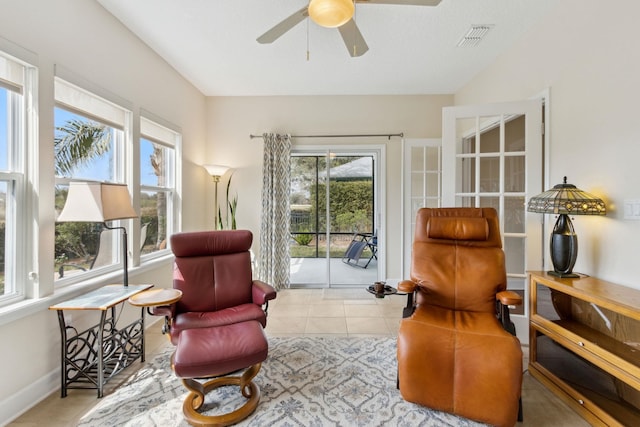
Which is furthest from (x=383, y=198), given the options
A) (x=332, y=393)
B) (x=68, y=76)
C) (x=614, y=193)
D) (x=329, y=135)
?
(x=68, y=76)

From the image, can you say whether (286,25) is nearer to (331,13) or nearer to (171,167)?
(331,13)

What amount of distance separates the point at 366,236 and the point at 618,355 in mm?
3939

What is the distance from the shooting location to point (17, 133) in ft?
5.64

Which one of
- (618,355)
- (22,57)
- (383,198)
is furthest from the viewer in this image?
(383,198)

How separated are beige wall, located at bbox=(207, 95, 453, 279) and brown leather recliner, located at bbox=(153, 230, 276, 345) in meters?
1.81

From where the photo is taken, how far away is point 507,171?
2457 millimetres

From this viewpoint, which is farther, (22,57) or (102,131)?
(102,131)

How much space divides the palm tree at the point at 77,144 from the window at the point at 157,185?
52 centimetres

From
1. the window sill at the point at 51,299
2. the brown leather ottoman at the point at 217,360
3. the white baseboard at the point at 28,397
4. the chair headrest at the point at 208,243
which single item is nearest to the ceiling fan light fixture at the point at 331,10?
the chair headrest at the point at 208,243

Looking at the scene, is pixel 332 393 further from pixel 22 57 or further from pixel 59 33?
pixel 59 33

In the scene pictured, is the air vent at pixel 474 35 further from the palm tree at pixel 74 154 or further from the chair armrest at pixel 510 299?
the palm tree at pixel 74 154

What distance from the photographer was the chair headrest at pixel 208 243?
7.33 feet

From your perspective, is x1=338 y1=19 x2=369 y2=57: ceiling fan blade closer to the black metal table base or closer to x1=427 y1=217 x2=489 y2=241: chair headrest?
x1=427 y1=217 x2=489 y2=241: chair headrest

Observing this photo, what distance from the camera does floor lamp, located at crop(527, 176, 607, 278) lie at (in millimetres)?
1695
